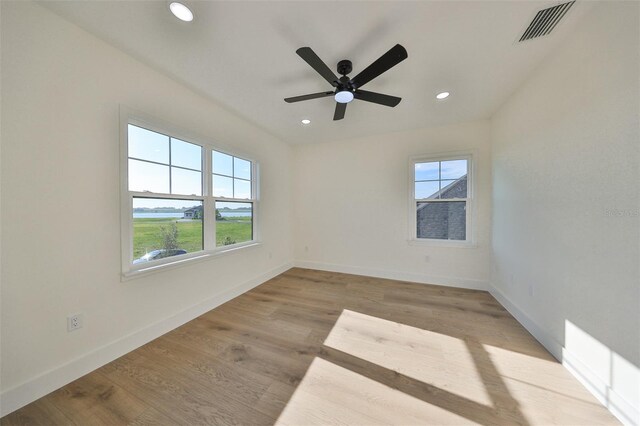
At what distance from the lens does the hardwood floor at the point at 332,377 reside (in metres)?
1.29

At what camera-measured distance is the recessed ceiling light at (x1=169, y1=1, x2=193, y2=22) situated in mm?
1377

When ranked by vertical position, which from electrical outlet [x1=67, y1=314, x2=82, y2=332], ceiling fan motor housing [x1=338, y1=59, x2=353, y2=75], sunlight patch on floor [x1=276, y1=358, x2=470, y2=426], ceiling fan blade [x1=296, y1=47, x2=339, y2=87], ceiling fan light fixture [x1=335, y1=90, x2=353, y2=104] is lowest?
sunlight patch on floor [x1=276, y1=358, x2=470, y2=426]

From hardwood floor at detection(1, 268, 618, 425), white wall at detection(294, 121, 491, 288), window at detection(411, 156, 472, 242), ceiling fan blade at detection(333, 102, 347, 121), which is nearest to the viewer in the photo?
hardwood floor at detection(1, 268, 618, 425)

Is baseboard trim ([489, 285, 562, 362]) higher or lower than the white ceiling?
lower

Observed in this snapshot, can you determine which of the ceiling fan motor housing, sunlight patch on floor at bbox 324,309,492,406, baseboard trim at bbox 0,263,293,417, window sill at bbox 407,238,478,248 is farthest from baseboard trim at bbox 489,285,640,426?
baseboard trim at bbox 0,263,293,417

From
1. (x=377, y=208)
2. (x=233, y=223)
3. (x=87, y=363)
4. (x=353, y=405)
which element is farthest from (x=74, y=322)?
(x=377, y=208)

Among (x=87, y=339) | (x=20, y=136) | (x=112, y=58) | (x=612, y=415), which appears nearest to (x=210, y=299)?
(x=87, y=339)

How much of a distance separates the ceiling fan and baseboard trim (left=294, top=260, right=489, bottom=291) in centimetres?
283

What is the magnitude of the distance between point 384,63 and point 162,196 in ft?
8.00

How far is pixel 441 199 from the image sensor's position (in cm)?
351

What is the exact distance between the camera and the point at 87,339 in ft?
5.34

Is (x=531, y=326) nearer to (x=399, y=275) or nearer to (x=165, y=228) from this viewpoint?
(x=399, y=275)

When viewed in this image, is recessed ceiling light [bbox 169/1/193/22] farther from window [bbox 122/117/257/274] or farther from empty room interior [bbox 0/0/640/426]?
window [bbox 122/117/257/274]

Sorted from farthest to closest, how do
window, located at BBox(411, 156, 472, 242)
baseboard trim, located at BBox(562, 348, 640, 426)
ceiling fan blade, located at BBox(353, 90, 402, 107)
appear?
window, located at BBox(411, 156, 472, 242)
ceiling fan blade, located at BBox(353, 90, 402, 107)
baseboard trim, located at BBox(562, 348, 640, 426)
